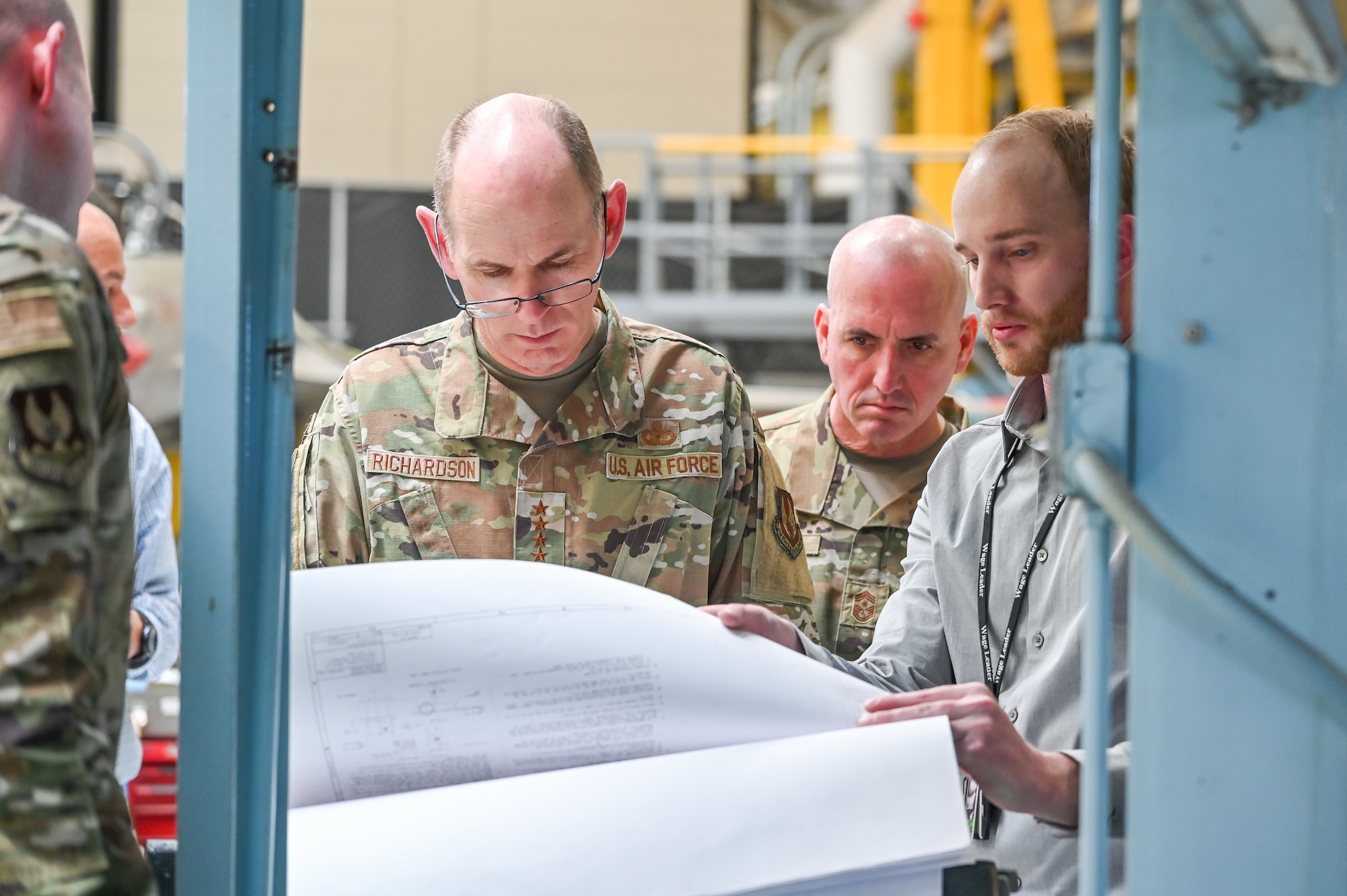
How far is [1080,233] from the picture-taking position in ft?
4.99

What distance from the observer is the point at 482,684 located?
1.01 m

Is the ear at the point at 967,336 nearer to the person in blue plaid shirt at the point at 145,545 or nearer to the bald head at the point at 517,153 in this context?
the bald head at the point at 517,153

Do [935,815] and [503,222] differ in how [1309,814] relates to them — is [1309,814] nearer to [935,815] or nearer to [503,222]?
[935,815]

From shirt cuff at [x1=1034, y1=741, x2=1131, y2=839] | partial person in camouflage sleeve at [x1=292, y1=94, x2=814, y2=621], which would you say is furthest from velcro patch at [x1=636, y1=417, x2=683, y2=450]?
shirt cuff at [x1=1034, y1=741, x2=1131, y2=839]

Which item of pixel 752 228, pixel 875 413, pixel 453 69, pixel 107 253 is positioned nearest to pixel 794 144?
pixel 752 228

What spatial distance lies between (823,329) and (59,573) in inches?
81.4

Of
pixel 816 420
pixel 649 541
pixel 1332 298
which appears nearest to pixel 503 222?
pixel 649 541

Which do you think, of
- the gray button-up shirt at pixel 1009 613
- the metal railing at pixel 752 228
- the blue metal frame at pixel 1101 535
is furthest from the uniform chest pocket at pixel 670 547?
the metal railing at pixel 752 228

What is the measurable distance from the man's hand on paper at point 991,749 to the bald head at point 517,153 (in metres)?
1.08

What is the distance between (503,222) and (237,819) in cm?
112

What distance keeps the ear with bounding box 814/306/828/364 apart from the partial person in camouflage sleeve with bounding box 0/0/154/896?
6.19 feet

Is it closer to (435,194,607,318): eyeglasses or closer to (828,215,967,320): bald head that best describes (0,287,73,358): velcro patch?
(435,194,607,318): eyeglasses

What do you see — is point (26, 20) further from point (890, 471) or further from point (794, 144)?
point (794, 144)

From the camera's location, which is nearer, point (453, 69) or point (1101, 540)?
point (1101, 540)
